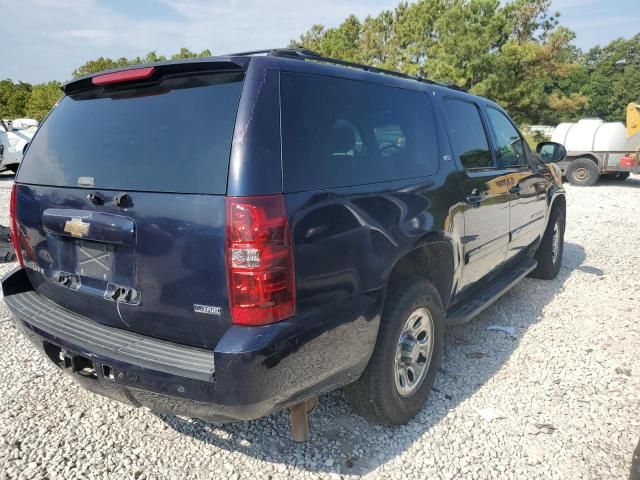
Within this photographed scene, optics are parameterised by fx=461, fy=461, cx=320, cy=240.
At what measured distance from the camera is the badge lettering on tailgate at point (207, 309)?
1.80m

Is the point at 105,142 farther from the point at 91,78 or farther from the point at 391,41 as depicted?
the point at 391,41

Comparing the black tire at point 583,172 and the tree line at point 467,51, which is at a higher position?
the tree line at point 467,51

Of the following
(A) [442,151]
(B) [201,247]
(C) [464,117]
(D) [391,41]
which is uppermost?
(D) [391,41]

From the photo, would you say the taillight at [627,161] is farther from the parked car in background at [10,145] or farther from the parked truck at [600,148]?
the parked car in background at [10,145]

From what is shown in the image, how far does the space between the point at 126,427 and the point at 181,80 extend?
6.34 ft

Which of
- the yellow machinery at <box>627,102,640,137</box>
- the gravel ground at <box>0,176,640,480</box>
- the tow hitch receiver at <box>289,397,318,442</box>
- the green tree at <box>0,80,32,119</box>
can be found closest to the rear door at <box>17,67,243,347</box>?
the tow hitch receiver at <box>289,397,318,442</box>

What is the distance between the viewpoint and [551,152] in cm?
512

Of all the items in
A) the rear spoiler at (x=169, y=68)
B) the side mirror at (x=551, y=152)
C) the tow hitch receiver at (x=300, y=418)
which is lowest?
the tow hitch receiver at (x=300, y=418)

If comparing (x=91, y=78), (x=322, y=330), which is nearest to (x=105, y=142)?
(x=91, y=78)

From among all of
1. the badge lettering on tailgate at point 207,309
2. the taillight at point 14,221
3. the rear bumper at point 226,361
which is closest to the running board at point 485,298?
the rear bumper at point 226,361

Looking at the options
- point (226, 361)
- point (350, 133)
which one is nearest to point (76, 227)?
point (226, 361)

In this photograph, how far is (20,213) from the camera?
2.47 m

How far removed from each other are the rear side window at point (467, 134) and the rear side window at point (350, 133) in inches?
12.2

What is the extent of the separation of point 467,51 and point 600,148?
907cm
